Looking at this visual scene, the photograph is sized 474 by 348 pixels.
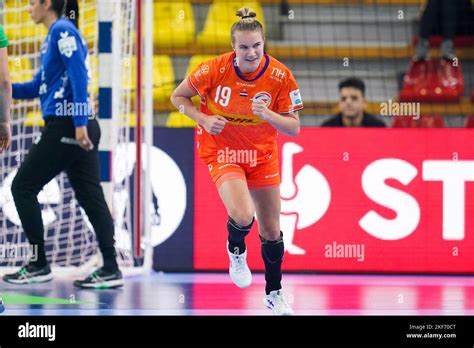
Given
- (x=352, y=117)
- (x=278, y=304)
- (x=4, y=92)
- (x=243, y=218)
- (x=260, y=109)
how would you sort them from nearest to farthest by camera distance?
1. (x=4, y=92)
2. (x=260, y=109)
3. (x=243, y=218)
4. (x=278, y=304)
5. (x=352, y=117)

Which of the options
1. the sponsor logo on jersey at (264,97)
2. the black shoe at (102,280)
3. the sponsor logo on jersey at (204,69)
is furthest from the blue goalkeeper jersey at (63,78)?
the sponsor logo on jersey at (264,97)

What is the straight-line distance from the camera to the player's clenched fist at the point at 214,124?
256 inches

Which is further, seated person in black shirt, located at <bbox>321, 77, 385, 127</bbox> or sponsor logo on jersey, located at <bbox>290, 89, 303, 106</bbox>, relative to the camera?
seated person in black shirt, located at <bbox>321, 77, 385, 127</bbox>

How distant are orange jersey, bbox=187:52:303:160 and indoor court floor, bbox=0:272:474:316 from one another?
116 centimetres

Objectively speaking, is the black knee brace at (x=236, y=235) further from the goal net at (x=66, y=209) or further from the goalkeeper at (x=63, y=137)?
the goal net at (x=66, y=209)

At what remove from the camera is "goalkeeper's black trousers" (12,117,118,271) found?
313 inches

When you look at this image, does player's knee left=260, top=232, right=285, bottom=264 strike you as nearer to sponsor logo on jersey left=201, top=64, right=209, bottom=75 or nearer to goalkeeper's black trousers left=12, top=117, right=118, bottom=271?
sponsor logo on jersey left=201, top=64, right=209, bottom=75

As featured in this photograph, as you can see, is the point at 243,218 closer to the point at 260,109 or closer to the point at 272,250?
the point at 272,250

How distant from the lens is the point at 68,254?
9.39 meters

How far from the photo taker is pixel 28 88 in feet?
26.7

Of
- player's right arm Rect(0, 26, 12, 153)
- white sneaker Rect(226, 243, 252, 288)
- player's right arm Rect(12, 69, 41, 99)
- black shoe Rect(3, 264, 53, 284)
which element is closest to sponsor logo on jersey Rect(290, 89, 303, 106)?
white sneaker Rect(226, 243, 252, 288)

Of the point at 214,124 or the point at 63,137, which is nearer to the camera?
the point at 214,124

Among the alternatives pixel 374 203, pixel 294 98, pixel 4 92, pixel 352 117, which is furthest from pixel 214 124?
pixel 352 117

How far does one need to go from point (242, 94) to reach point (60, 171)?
6.54 ft
